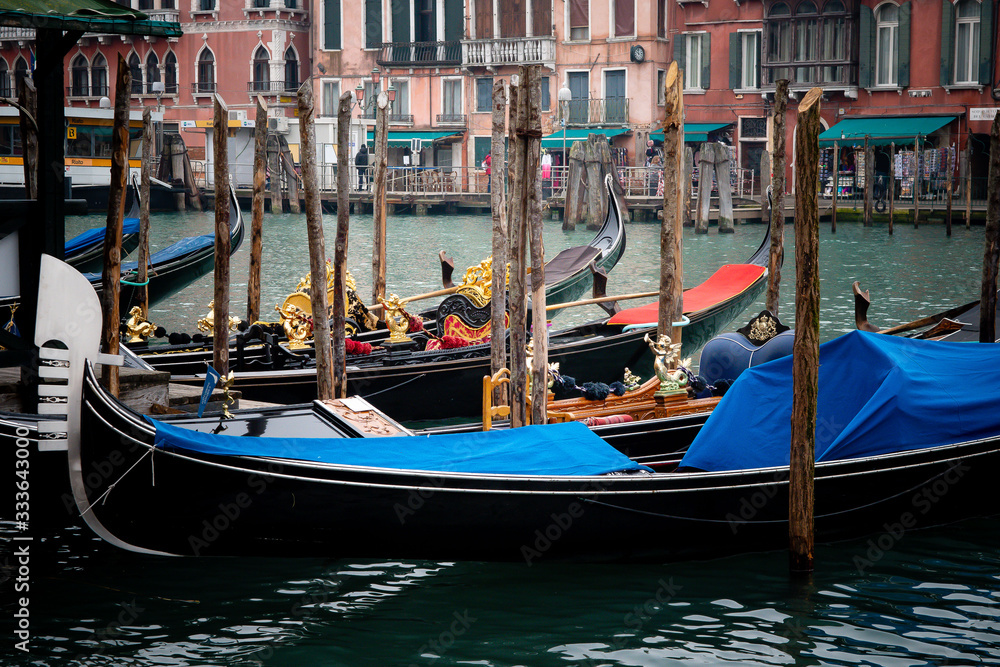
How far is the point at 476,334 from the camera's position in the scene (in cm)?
791

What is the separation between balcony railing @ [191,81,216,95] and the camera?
27516 mm

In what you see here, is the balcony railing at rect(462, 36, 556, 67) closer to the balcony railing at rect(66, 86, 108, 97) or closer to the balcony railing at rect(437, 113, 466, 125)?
the balcony railing at rect(437, 113, 466, 125)

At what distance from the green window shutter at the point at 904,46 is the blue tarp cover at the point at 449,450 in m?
17.9

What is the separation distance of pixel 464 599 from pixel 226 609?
88 centimetres

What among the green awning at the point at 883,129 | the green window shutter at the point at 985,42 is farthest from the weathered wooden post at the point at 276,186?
the green window shutter at the point at 985,42

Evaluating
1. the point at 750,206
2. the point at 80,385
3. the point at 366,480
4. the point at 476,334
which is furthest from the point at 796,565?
the point at 750,206

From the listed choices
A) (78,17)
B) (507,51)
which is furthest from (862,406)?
(507,51)

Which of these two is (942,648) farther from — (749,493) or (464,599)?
(464,599)

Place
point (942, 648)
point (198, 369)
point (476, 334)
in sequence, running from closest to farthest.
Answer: point (942, 648) → point (198, 369) → point (476, 334)

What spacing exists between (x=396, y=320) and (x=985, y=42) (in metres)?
15.4

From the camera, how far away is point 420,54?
25969 mm

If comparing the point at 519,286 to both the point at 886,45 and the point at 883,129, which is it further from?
the point at 886,45

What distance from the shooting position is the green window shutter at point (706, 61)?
22656mm

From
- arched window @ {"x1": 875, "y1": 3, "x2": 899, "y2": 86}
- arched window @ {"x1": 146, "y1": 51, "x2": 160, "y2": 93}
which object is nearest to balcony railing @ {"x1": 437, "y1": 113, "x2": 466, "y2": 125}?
arched window @ {"x1": 146, "y1": 51, "x2": 160, "y2": 93}
